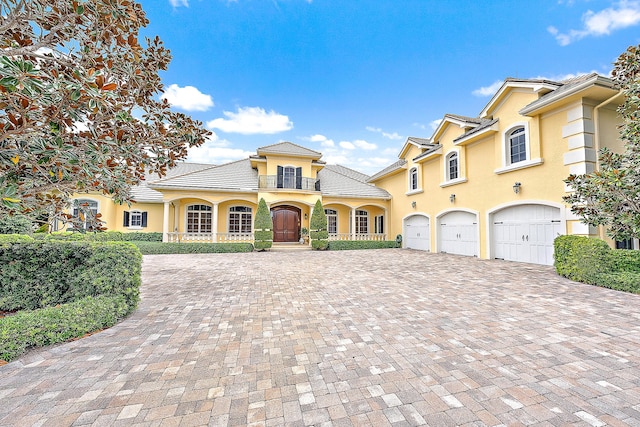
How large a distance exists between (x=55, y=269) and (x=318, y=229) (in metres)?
12.6

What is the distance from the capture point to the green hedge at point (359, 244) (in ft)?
55.0

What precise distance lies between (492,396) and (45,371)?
180 inches

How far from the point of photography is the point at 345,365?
9.30 ft

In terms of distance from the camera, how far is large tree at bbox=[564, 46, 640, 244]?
5811 mm

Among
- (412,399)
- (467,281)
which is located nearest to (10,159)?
(412,399)

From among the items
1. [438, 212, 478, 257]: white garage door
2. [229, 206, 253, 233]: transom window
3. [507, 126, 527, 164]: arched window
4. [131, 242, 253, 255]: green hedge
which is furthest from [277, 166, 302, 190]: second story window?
[507, 126, 527, 164]: arched window

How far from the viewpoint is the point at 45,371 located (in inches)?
105

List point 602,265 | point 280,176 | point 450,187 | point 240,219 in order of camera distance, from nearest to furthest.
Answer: point 602,265
point 450,187
point 280,176
point 240,219

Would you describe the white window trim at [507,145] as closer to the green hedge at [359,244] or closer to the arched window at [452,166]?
the arched window at [452,166]

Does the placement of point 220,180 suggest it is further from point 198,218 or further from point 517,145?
point 517,145

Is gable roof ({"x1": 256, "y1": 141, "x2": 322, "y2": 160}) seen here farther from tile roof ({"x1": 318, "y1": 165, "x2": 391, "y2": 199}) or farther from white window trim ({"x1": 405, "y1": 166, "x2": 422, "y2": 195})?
white window trim ({"x1": 405, "y1": 166, "x2": 422, "y2": 195})

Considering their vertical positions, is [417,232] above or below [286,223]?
below

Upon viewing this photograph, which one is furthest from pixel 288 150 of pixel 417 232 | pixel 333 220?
pixel 417 232

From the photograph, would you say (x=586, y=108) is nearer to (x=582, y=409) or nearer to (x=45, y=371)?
(x=582, y=409)
